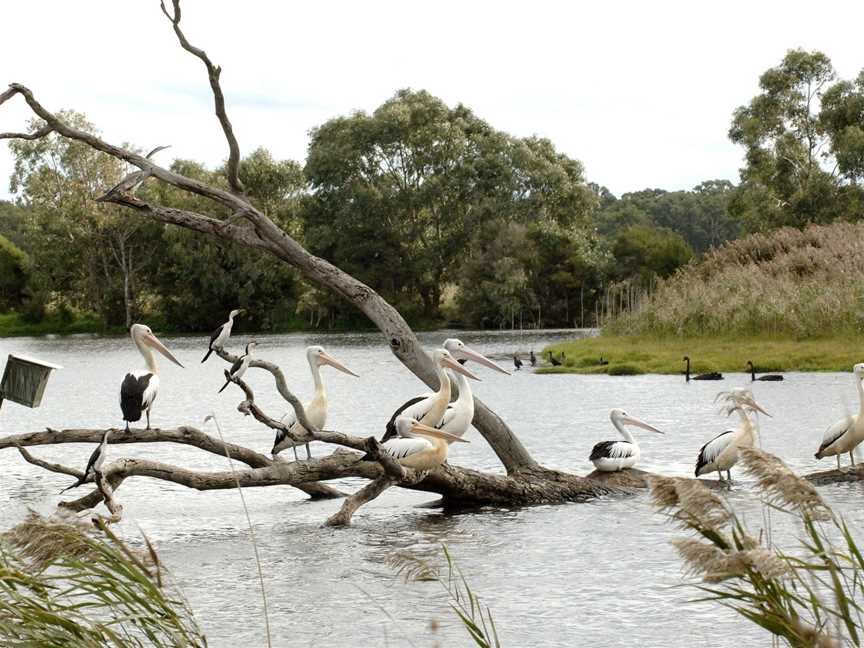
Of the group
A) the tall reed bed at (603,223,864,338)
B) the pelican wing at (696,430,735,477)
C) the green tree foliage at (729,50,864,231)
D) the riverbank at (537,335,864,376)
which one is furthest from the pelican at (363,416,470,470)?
the green tree foliage at (729,50,864,231)

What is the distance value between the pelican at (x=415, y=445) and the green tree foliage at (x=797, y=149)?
41731mm

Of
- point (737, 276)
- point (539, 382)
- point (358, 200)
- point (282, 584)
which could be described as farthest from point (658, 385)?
point (358, 200)

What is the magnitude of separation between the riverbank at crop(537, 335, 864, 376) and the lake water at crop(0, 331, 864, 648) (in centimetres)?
372

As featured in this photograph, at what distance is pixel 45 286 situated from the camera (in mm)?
72875

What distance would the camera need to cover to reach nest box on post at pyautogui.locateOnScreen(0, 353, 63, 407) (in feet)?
32.4

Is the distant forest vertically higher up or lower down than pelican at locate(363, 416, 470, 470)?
higher up

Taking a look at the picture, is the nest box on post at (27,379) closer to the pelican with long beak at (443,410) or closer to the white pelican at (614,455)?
the pelican with long beak at (443,410)

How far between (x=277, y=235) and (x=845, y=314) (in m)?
19.0

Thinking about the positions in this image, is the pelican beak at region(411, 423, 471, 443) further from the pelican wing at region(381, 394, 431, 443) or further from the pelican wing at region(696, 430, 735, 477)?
the pelican wing at region(696, 430, 735, 477)

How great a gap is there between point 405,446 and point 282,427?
1.03m

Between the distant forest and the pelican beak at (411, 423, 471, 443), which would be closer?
the pelican beak at (411, 423, 471, 443)

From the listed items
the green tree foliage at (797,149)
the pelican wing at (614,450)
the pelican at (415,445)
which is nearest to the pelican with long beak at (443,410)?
the pelican at (415,445)

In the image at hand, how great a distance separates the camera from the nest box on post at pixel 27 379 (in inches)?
388

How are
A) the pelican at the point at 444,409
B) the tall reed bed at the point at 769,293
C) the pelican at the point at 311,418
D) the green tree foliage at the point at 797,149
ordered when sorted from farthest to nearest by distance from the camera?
the green tree foliage at the point at 797,149
the tall reed bed at the point at 769,293
the pelican at the point at 311,418
the pelican at the point at 444,409
